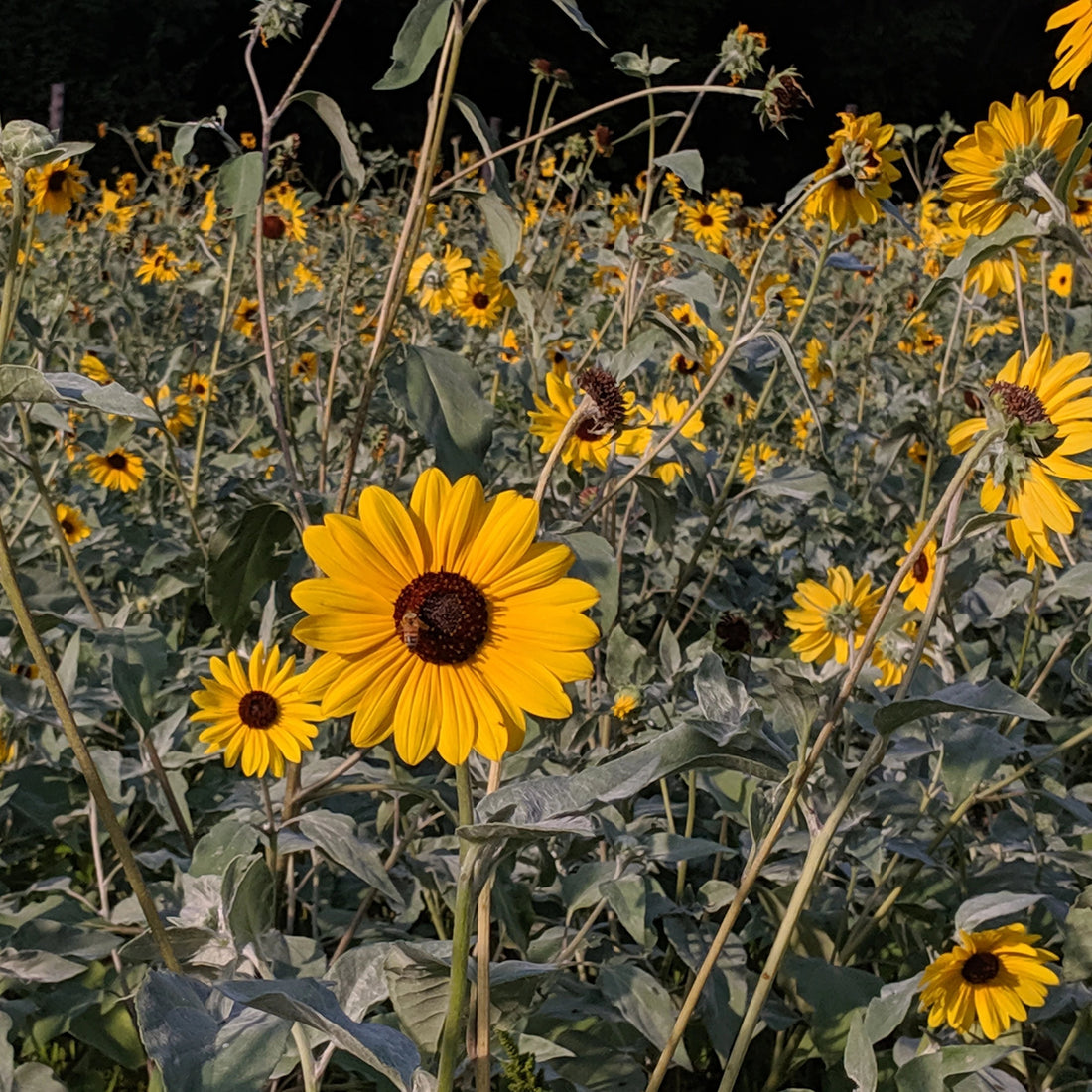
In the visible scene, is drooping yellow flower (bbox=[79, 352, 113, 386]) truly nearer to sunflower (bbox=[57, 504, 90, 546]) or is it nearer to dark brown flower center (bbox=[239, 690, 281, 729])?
sunflower (bbox=[57, 504, 90, 546])

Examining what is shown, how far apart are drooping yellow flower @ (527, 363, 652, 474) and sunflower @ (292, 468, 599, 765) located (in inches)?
8.6

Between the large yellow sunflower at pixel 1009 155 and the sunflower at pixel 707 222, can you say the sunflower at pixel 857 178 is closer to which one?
the large yellow sunflower at pixel 1009 155

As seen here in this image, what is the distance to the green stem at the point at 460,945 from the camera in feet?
2.27

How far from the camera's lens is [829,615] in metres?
1.40

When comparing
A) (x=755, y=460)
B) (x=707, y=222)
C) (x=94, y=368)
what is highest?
(x=707, y=222)

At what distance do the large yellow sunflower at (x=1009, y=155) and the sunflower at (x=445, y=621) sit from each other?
501 millimetres

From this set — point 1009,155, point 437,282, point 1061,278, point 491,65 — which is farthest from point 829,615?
point 491,65

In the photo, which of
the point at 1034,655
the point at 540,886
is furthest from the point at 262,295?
the point at 1034,655

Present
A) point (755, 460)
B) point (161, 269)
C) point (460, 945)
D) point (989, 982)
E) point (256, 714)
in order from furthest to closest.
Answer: point (161, 269), point (755, 460), point (256, 714), point (989, 982), point (460, 945)

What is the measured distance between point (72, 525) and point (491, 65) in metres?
11.1

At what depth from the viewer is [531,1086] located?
69 cm

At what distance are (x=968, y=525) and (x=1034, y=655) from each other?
4.37 feet

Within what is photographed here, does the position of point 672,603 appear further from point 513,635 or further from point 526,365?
point 513,635

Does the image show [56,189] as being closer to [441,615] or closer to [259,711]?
[259,711]
